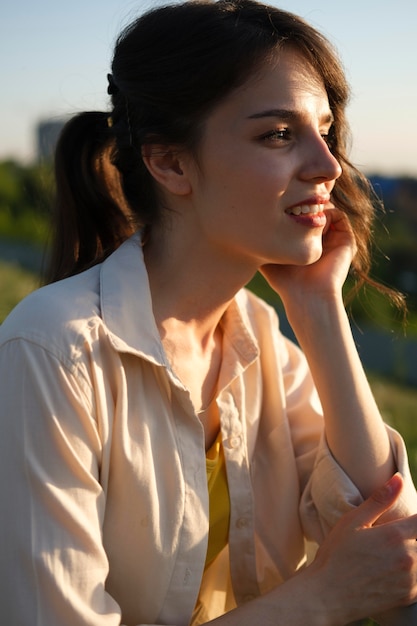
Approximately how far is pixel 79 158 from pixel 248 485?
109 cm

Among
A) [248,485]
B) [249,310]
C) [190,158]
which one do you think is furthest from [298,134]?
[248,485]

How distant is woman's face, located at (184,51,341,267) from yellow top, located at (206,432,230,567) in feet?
1.95

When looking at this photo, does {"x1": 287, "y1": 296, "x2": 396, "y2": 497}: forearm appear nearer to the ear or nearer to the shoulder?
the ear

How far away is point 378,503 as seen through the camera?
2.44 m

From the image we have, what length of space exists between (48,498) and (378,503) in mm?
900

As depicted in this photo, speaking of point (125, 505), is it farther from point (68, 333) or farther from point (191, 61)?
point (191, 61)

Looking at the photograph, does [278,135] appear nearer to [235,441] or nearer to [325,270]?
[325,270]

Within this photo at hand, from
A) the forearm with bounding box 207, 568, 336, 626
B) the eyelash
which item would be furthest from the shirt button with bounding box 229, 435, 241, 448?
the eyelash

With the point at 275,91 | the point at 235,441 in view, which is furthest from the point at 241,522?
the point at 275,91

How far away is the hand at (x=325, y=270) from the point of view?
2.77 m

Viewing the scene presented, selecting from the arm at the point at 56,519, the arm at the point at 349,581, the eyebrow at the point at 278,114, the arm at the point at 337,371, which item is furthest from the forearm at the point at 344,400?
the eyebrow at the point at 278,114

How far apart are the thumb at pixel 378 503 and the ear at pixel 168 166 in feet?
3.17

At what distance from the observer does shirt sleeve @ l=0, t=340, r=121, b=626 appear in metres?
2.01

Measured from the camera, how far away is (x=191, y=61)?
2426 mm
